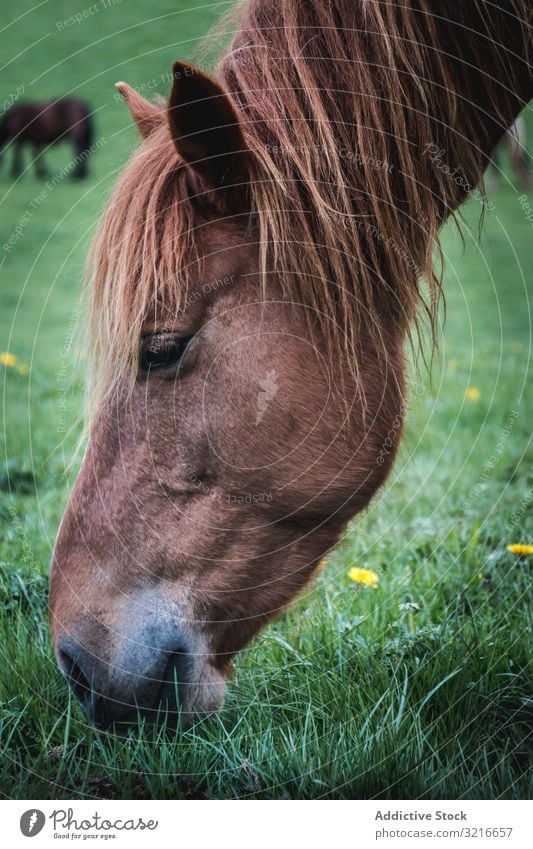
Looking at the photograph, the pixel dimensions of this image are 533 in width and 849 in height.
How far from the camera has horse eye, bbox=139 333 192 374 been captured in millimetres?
1669

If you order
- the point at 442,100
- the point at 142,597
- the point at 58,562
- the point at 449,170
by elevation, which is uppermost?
the point at 442,100

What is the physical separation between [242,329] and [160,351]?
0.19 meters

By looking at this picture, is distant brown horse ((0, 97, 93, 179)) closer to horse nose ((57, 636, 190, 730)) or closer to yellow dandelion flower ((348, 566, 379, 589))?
yellow dandelion flower ((348, 566, 379, 589))

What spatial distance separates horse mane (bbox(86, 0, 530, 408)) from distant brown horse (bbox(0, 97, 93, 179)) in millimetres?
4128

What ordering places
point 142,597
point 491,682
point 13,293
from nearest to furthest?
point 142,597 < point 491,682 < point 13,293

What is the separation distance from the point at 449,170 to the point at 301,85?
0.43 meters

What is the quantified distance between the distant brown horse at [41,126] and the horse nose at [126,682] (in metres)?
4.57

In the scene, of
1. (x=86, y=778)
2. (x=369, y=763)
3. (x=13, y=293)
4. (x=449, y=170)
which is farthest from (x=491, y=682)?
(x=13, y=293)

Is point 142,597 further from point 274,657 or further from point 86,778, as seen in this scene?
point 274,657

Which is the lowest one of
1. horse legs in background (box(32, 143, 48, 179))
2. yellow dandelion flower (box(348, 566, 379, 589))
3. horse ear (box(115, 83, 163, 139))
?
yellow dandelion flower (box(348, 566, 379, 589))

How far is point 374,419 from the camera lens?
1807 millimetres

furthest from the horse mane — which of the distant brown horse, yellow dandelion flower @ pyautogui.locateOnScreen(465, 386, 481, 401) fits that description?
the distant brown horse
